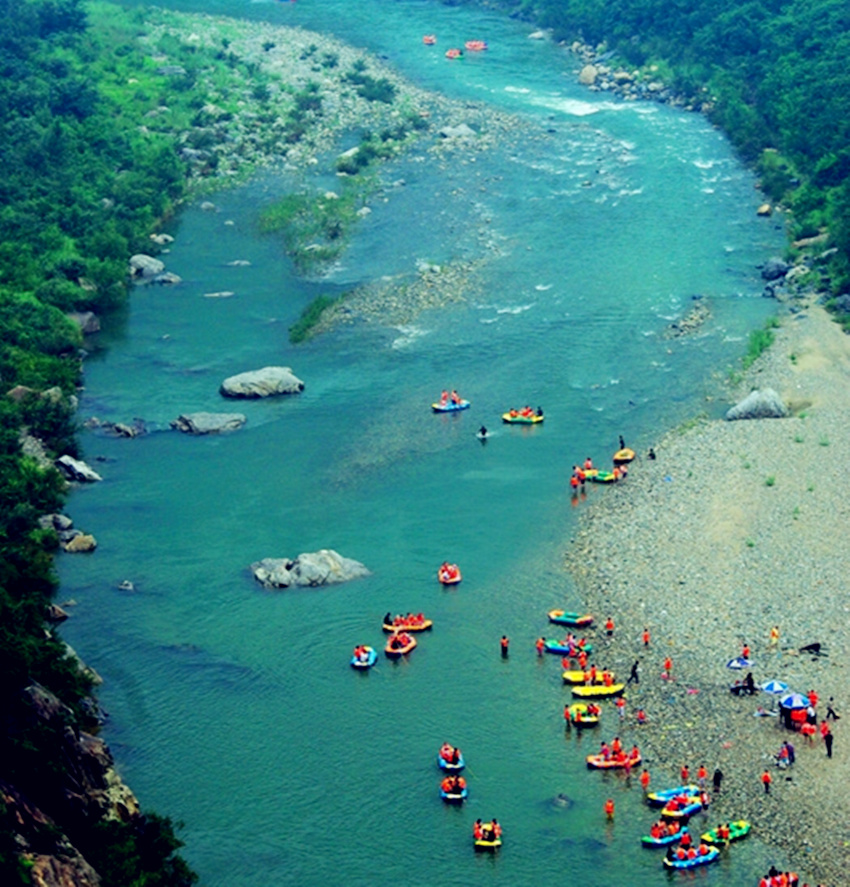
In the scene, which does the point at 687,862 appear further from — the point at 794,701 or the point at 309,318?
the point at 309,318

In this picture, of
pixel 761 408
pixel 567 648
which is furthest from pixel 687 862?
pixel 761 408

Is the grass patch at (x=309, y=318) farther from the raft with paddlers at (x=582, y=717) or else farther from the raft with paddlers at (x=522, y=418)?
the raft with paddlers at (x=582, y=717)

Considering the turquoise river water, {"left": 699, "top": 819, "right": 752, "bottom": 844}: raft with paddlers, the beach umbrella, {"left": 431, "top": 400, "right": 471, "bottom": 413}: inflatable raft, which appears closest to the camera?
{"left": 699, "top": 819, "right": 752, "bottom": 844}: raft with paddlers

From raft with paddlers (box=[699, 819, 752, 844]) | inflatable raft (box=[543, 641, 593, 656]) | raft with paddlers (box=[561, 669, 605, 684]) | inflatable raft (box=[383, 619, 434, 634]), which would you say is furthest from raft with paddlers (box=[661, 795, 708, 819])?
inflatable raft (box=[383, 619, 434, 634])

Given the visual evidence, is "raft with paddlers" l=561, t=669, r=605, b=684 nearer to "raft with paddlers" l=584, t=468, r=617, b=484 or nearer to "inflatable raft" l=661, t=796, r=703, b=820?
"inflatable raft" l=661, t=796, r=703, b=820

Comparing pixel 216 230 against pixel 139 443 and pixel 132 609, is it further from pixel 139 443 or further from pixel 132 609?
pixel 132 609

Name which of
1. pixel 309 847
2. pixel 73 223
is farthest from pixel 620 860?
pixel 73 223

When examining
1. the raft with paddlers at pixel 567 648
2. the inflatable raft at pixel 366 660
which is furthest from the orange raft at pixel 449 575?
the raft with paddlers at pixel 567 648
